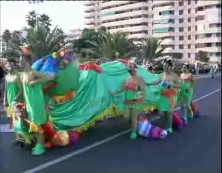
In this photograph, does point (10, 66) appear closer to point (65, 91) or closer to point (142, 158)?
point (65, 91)

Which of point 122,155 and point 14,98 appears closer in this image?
point 122,155

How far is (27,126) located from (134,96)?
2.30 m

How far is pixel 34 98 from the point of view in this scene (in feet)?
24.8

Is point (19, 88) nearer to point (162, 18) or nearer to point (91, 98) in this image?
point (91, 98)

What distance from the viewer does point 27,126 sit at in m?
7.82

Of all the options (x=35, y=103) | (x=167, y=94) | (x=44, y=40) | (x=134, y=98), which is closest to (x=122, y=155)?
(x=35, y=103)

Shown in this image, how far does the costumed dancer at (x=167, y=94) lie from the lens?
32.1ft

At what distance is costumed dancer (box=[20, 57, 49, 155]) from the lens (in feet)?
24.8

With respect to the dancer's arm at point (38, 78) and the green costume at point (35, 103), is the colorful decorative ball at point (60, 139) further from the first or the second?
the dancer's arm at point (38, 78)

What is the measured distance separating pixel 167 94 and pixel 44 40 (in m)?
19.6

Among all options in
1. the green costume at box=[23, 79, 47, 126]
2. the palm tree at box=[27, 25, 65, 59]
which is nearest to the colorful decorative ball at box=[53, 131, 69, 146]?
the green costume at box=[23, 79, 47, 126]

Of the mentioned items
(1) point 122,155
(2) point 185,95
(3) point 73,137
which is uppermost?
(2) point 185,95

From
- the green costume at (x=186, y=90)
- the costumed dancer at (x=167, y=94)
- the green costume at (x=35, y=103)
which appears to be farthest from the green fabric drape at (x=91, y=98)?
the green costume at (x=186, y=90)

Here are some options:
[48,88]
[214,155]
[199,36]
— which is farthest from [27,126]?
[199,36]
